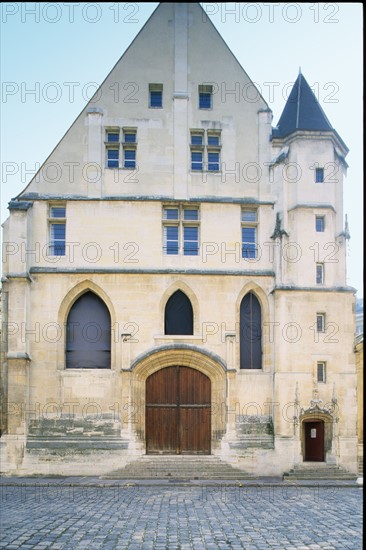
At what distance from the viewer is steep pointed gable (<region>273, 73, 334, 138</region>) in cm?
2303

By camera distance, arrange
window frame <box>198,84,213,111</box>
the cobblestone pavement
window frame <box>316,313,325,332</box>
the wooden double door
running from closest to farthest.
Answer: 1. the cobblestone pavement
2. the wooden double door
3. window frame <box>316,313,325,332</box>
4. window frame <box>198,84,213,111</box>

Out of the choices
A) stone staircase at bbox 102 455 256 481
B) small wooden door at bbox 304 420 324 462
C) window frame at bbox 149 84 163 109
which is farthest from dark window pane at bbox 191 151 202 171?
stone staircase at bbox 102 455 256 481

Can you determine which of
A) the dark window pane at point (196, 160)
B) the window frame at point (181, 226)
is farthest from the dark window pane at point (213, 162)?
the window frame at point (181, 226)

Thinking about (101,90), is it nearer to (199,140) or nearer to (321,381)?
(199,140)

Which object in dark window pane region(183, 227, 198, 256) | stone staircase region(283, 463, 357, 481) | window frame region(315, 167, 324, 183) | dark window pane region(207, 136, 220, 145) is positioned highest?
dark window pane region(207, 136, 220, 145)

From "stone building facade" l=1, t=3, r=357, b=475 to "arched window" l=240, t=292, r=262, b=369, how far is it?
57 millimetres

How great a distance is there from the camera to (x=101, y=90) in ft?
76.2

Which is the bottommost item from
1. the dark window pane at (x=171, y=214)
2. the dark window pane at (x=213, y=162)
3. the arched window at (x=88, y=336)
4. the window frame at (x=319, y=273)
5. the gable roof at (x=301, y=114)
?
the arched window at (x=88, y=336)

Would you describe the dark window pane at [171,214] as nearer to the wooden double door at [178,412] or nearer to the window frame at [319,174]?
the window frame at [319,174]

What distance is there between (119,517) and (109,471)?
828 centimetres

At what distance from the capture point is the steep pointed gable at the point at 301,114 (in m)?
23.0

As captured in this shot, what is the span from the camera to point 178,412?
72.4 feet

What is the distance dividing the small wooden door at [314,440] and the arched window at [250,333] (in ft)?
9.18

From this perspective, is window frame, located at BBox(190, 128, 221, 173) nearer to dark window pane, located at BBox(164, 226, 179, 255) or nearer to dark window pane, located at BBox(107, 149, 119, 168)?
dark window pane, located at BBox(164, 226, 179, 255)
